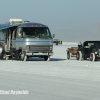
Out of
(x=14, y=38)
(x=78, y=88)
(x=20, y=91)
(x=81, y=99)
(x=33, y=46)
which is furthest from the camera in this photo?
(x=14, y=38)

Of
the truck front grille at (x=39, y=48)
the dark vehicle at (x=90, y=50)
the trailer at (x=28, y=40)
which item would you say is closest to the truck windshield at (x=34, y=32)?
the trailer at (x=28, y=40)

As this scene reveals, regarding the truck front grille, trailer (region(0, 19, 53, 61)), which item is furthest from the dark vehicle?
the truck front grille

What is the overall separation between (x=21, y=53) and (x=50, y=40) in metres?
2.42

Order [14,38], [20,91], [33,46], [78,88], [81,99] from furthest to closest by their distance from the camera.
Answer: [14,38] → [33,46] → [78,88] → [20,91] → [81,99]

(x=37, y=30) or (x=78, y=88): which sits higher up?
(x=37, y=30)

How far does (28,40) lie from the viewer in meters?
25.6

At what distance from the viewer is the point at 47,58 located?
89.6ft

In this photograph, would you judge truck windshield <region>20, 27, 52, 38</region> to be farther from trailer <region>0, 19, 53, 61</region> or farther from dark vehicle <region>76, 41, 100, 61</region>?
dark vehicle <region>76, 41, 100, 61</region>

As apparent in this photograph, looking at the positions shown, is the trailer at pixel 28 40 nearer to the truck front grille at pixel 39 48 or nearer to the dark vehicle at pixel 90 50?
the truck front grille at pixel 39 48

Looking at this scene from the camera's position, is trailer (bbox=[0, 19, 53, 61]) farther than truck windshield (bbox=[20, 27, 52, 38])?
No

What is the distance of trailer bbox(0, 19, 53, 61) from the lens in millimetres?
25734

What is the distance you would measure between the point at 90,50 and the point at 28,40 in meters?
4.72

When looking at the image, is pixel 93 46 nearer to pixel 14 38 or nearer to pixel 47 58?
pixel 47 58

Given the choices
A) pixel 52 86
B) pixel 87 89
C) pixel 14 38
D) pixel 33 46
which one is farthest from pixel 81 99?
pixel 14 38
